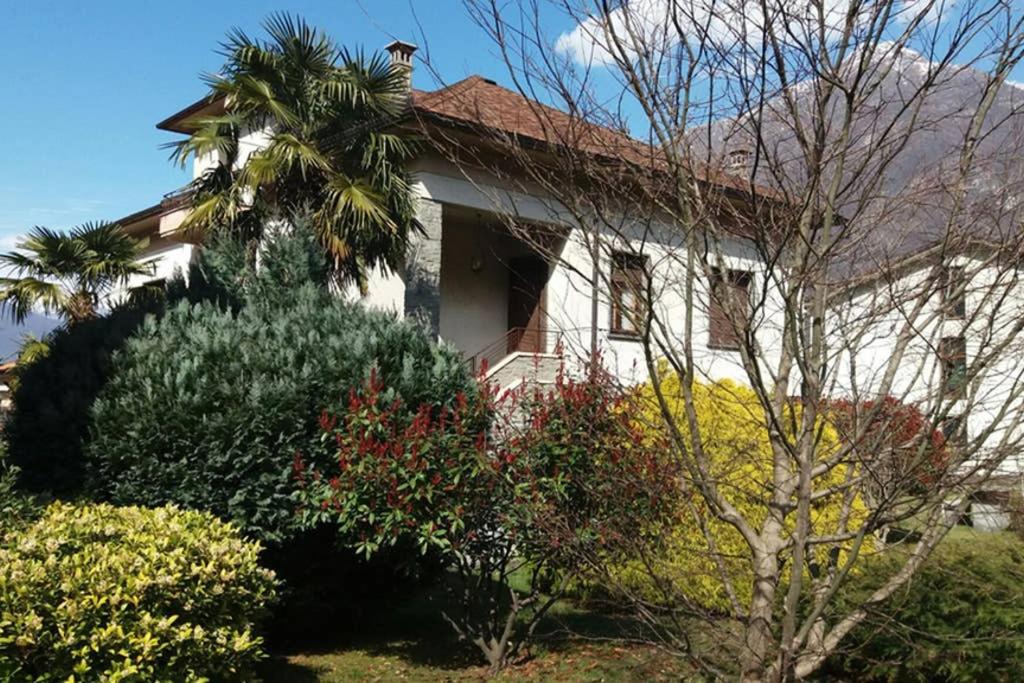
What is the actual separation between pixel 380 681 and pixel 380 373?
2.44 meters

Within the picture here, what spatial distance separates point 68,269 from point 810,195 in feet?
58.5

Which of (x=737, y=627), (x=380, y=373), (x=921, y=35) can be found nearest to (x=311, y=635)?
(x=380, y=373)

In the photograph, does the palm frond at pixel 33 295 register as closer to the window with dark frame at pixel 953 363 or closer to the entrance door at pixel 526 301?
the entrance door at pixel 526 301

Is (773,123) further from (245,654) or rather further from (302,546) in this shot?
(302,546)

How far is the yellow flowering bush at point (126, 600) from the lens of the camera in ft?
15.2

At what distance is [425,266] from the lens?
48.7ft

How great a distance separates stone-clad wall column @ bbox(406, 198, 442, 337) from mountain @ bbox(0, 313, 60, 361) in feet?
27.4

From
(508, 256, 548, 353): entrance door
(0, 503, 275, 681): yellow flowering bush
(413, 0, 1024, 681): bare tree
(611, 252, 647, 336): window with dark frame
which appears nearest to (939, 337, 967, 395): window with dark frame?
(413, 0, 1024, 681): bare tree

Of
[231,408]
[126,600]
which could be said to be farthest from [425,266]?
[126,600]

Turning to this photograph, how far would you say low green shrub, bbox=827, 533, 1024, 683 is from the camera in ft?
20.1

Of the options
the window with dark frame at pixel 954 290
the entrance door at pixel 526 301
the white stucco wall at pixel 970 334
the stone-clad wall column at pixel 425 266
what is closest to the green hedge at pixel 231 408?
the white stucco wall at pixel 970 334

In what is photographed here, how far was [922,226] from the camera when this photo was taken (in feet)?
14.6

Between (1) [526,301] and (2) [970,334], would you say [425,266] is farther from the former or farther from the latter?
(2) [970,334]

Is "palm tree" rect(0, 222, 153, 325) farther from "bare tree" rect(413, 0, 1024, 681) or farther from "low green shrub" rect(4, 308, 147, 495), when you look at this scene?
"bare tree" rect(413, 0, 1024, 681)
